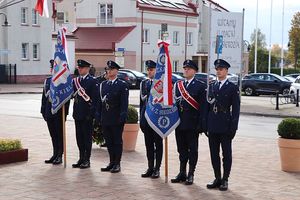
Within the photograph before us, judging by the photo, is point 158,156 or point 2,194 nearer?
point 2,194

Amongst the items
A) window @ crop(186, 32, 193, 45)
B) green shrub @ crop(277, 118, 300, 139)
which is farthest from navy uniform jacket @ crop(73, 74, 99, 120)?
window @ crop(186, 32, 193, 45)

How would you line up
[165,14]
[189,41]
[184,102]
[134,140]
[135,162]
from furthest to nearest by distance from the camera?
[189,41], [165,14], [134,140], [135,162], [184,102]

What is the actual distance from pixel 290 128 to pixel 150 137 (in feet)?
8.44

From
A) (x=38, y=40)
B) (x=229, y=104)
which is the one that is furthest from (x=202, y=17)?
(x=229, y=104)

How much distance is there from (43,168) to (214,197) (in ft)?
11.8

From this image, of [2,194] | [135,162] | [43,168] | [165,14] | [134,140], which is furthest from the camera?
[165,14]

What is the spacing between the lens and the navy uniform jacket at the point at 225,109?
8.78m

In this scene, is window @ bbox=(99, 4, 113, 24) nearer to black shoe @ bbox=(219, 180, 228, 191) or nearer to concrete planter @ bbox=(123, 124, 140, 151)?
concrete planter @ bbox=(123, 124, 140, 151)

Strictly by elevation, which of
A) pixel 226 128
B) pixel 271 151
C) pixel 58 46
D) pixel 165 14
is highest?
pixel 165 14

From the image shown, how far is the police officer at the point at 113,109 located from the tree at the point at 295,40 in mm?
71583

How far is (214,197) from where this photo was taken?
841cm

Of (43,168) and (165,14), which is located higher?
(165,14)

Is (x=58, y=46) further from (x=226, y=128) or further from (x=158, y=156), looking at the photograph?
(x=226, y=128)

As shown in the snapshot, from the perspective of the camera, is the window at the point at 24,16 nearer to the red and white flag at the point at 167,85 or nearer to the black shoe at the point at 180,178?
the red and white flag at the point at 167,85
